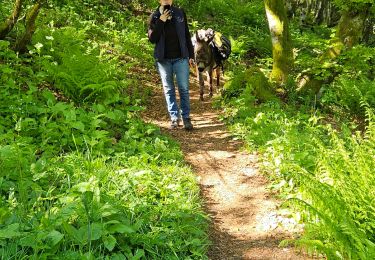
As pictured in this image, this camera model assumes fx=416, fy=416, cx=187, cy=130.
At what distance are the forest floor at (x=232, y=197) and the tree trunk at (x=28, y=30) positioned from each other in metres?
2.52

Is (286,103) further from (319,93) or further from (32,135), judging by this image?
(32,135)

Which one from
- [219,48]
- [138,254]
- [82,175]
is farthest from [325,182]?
[219,48]

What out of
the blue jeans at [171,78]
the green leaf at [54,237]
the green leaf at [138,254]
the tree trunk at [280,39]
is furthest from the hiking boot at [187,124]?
the green leaf at [54,237]

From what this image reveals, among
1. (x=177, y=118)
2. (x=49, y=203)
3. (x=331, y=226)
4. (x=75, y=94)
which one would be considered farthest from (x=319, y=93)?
(x=49, y=203)

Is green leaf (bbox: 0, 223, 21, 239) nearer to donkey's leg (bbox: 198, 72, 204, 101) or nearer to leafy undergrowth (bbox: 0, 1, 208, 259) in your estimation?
leafy undergrowth (bbox: 0, 1, 208, 259)

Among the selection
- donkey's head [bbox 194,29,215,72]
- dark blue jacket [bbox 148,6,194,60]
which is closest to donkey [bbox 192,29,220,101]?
donkey's head [bbox 194,29,215,72]

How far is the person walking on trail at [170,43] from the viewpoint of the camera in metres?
7.01

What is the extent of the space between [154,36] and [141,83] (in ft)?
10.0

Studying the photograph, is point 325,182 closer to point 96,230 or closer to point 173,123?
point 96,230

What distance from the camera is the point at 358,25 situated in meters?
9.54

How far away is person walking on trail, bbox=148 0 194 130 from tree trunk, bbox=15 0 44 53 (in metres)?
2.06

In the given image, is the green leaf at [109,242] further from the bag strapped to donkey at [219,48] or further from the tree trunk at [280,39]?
the tree trunk at [280,39]

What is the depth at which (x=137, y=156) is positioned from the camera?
5.35 metres

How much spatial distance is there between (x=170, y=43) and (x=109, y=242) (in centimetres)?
456
